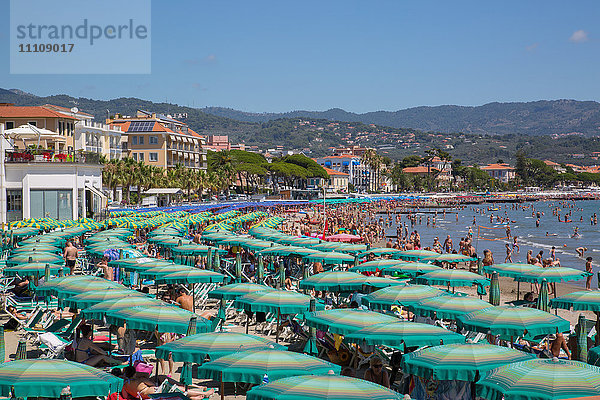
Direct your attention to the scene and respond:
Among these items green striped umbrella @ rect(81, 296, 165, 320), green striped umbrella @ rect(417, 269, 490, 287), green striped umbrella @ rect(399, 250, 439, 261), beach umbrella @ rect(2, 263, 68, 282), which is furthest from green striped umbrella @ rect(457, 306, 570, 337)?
beach umbrella @ rect(2, 263, 68, 282)

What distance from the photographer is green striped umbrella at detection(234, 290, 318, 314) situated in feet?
41.1

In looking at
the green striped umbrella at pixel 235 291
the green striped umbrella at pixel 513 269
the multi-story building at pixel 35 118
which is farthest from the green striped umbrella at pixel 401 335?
the multi-story building at pixel 35 118

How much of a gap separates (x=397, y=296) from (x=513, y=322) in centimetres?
294

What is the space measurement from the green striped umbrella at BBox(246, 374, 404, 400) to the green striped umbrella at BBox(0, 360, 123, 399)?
5.95 ft

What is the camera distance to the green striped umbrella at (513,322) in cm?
1076

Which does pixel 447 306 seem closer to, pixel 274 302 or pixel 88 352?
pixel 274 302

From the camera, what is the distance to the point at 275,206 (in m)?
80.6

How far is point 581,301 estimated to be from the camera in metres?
13.3

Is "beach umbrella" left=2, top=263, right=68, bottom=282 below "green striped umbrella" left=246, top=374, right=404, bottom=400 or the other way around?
below

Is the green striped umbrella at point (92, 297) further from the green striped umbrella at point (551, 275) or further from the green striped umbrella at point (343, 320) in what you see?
the green striped umbrella at point (551, 275)

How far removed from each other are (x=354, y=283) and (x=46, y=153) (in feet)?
89.1

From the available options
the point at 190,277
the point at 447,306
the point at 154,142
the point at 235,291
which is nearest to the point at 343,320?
the point at 447,306

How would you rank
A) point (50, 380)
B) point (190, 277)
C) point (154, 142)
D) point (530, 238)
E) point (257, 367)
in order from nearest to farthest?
1. point (50, 380)
2. point (257, 367)
3. point (190, 277)
4. point (530, 238)
5. point (154, 142)

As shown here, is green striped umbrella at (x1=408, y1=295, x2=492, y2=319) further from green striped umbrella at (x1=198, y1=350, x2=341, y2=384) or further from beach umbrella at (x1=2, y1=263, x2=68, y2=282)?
beach umbrella at (x1=2, y1=263, x2=68, y2=282)
